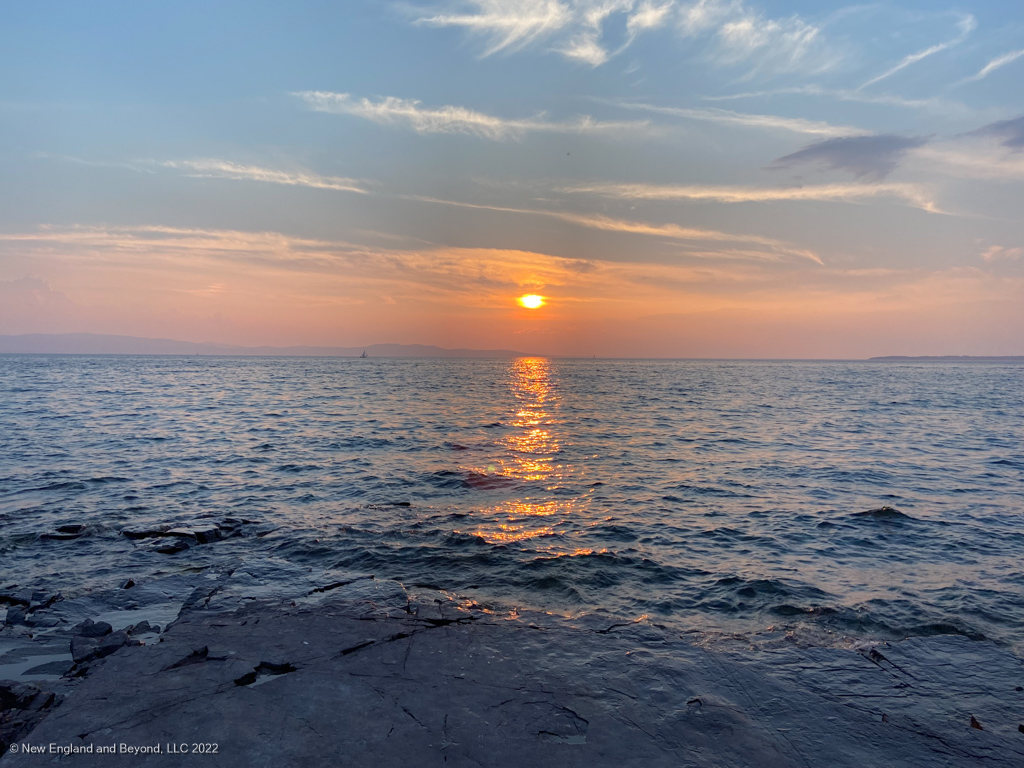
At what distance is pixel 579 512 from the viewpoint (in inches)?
677


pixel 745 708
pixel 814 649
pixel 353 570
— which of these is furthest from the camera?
pixel 353 570

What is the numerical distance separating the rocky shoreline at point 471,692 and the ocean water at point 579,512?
142cm

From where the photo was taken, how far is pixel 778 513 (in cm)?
1717

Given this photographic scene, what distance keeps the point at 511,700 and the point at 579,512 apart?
10726 mm

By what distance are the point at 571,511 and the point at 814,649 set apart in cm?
902

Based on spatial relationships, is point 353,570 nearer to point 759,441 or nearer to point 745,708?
point 745,708

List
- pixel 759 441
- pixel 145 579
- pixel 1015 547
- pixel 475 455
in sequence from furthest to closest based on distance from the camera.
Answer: pixel 759 441 → pixel 475 455 → pixel 1015 547 → pixel 145 579

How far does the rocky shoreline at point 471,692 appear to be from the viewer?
5.74 metres

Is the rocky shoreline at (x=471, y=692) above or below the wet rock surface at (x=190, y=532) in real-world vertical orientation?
above

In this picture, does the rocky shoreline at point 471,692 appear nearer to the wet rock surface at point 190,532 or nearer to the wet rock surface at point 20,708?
the wet rock surface at point 20,708

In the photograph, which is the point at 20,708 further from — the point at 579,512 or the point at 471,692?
the point at 579,512

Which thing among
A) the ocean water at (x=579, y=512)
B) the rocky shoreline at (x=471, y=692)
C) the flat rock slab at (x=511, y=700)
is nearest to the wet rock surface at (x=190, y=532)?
the ocean water at (x=579, y=512)

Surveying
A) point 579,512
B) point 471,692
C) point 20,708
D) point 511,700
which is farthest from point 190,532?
point 511,700

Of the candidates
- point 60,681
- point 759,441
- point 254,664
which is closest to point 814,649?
point 254,664
